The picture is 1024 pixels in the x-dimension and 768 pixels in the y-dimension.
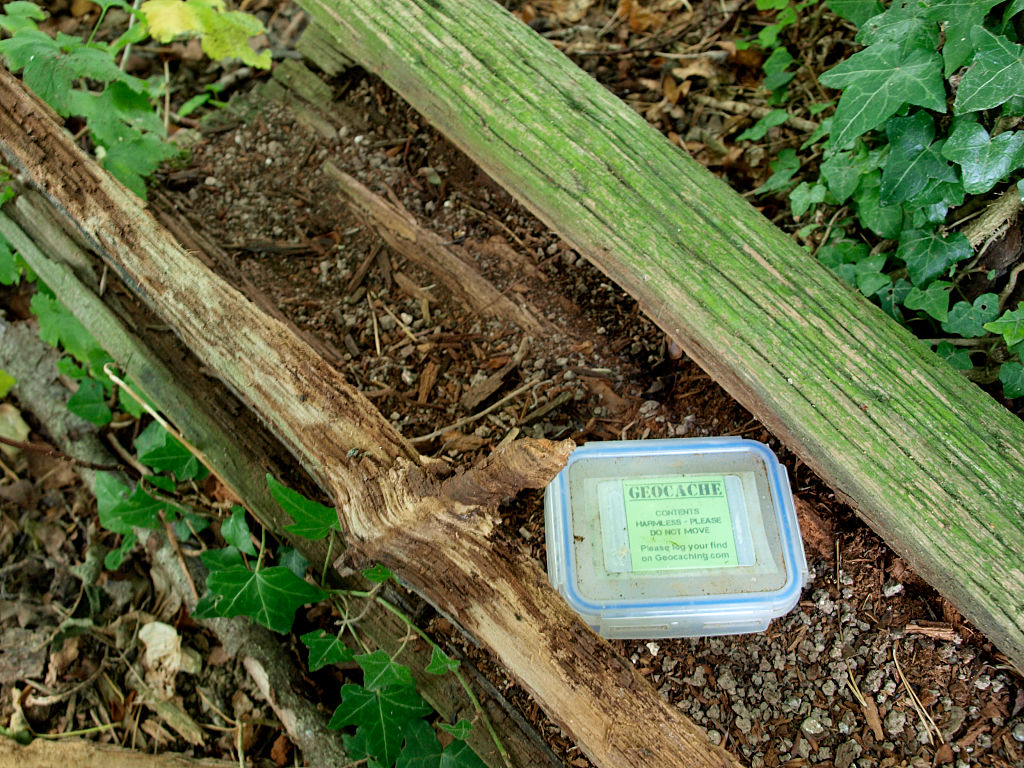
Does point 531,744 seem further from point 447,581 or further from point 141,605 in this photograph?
point 141,605

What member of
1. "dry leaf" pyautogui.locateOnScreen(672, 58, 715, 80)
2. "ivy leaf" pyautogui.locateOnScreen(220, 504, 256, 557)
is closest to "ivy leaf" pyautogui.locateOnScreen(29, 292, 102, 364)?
"ivy leaf" pyautogui.locateOnScreen(220, 504, 256, 557)

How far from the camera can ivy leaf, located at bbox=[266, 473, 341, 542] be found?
1.73 metres

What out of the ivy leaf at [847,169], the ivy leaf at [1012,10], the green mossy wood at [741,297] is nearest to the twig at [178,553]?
the green mossy wood at [741,297]

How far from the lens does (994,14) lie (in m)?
1.76

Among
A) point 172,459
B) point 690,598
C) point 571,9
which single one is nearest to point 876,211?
point 690,598

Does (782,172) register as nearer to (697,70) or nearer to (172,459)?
(697,70)

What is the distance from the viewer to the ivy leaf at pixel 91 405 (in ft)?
7.78

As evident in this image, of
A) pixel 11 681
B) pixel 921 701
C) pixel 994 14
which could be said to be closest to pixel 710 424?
pixel 921 701

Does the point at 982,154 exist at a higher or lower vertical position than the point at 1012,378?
higher

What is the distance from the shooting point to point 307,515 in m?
1.76

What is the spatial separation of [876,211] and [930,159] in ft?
0.60

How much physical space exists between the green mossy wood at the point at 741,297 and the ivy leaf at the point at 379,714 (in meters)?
1.12

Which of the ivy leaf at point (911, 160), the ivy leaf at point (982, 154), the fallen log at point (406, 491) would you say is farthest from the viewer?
the ivy leaf at point (911, 160)

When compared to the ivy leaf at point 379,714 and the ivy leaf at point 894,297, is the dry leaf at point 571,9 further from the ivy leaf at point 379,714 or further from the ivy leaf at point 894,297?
the ivy leaf at point 379,714
